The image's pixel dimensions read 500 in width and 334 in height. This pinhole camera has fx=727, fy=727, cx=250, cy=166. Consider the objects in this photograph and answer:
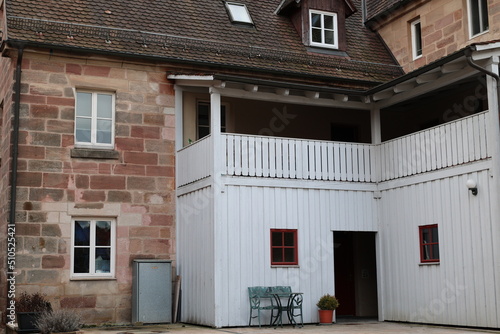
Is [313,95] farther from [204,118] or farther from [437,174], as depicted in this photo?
[437,174]

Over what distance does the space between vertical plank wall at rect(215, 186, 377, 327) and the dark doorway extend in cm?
265

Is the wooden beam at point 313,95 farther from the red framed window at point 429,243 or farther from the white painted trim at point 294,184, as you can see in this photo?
the red framed window at point 429,243

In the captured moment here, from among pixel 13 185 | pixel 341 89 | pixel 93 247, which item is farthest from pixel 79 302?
pixel 341 89

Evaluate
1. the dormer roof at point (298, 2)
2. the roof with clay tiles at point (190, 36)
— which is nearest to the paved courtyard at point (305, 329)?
the roof with clay tiles at point (190, 36)

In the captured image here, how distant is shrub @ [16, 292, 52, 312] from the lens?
14.7m

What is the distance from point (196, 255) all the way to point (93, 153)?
3216 mm

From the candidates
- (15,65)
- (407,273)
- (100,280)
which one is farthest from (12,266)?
(407,273)

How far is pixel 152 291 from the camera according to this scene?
15.8 metres

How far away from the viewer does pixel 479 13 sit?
57.7 ft

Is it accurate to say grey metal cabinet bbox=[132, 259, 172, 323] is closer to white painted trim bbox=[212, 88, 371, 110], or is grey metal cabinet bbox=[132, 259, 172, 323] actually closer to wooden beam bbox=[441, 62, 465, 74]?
white painted trim bbox=[212, 88, 371, 110]

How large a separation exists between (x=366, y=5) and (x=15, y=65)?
11161 millimetres

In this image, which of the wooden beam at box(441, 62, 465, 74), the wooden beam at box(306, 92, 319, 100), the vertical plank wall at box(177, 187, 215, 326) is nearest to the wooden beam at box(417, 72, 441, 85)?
the wooden beam at box(441, 62, 465, 74)

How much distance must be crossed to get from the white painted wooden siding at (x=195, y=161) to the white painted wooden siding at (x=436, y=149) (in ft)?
14.0

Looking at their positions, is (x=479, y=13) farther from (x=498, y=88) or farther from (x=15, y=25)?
(x=15, y=25)
